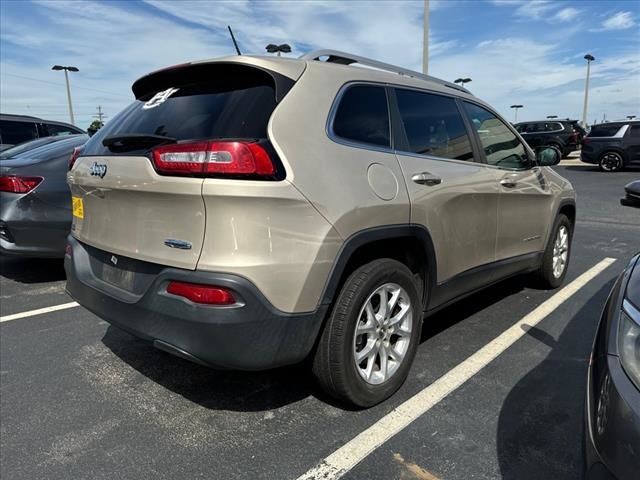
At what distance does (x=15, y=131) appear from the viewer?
32.6ft

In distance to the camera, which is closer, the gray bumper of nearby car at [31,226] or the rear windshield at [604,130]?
the gray bumper of nearby car at [31,226]

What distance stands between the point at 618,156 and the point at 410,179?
1861 centimetres

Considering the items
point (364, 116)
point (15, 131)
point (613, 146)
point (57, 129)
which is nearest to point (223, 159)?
point (364, 116)

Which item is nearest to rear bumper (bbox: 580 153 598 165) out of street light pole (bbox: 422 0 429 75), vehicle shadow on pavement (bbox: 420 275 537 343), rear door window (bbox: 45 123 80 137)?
street light pole (bbox: 422 0 429 75)

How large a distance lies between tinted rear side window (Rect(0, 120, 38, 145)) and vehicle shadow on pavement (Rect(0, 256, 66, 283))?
4.51 m

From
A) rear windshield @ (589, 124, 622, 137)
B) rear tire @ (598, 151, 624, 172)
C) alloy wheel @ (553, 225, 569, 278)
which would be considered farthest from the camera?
rear windshield @ (589, 124, 622, 137)

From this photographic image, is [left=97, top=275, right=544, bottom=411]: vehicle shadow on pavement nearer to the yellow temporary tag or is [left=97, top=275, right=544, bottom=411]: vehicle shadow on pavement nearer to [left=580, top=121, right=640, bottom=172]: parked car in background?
the yellow temporary tag

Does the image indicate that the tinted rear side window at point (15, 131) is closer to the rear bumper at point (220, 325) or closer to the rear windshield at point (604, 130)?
the rear bumper at point (220, 325)

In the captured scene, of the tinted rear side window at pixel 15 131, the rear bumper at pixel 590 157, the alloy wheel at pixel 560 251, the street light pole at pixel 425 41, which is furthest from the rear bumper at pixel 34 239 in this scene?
the rear bumper at pixel 590 157

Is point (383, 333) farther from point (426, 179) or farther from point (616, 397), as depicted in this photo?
point (616, 397)

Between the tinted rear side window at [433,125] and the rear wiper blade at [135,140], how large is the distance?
140 centimetres

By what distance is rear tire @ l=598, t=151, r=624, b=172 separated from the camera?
1828 centimetres

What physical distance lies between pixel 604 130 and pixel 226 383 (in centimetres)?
1975

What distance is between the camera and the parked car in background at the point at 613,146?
1792 centimetres
